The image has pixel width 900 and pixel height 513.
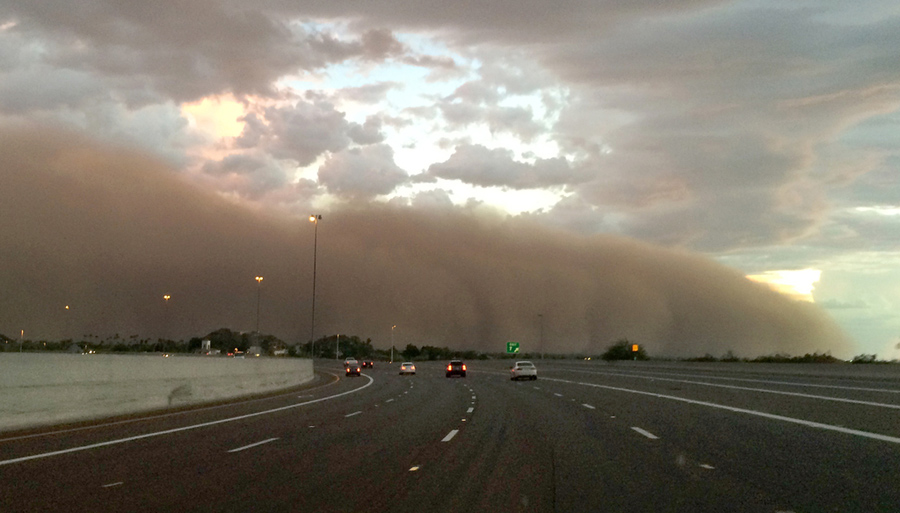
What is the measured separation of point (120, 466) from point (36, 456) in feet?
7.73

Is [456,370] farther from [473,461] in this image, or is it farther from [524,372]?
[473,461]

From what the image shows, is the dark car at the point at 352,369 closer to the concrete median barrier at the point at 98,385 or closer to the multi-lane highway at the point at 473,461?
the concrete median barrier at the point at 98,385

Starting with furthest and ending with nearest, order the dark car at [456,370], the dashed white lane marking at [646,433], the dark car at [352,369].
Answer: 1. the dark car at [352,369]
2. the dark car at [456,370]
3. the dashed white lane marking at [646,433]

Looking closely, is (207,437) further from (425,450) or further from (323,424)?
(425,450)

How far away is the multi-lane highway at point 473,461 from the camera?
10008 millimetres

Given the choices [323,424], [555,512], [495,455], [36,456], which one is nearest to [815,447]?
[495,455]

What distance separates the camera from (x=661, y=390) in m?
38.7

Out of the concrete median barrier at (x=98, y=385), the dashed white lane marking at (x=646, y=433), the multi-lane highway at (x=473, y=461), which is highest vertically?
the concrete median barrier at (x=98, y=385)

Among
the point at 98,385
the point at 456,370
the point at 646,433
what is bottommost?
the point at 646,433

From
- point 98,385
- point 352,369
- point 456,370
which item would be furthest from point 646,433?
point 352,369

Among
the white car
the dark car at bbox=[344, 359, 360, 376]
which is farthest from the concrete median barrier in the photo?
the dark car at bbox=[344, 359, 360, 376]

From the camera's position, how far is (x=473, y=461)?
44.8 feet

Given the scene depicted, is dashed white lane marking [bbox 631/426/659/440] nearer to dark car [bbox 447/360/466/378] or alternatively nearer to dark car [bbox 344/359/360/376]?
dark car [bbox 447/360/466/378]

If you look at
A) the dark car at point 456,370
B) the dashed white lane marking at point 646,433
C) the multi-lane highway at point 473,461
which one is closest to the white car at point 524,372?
the dark car at point 456,370
